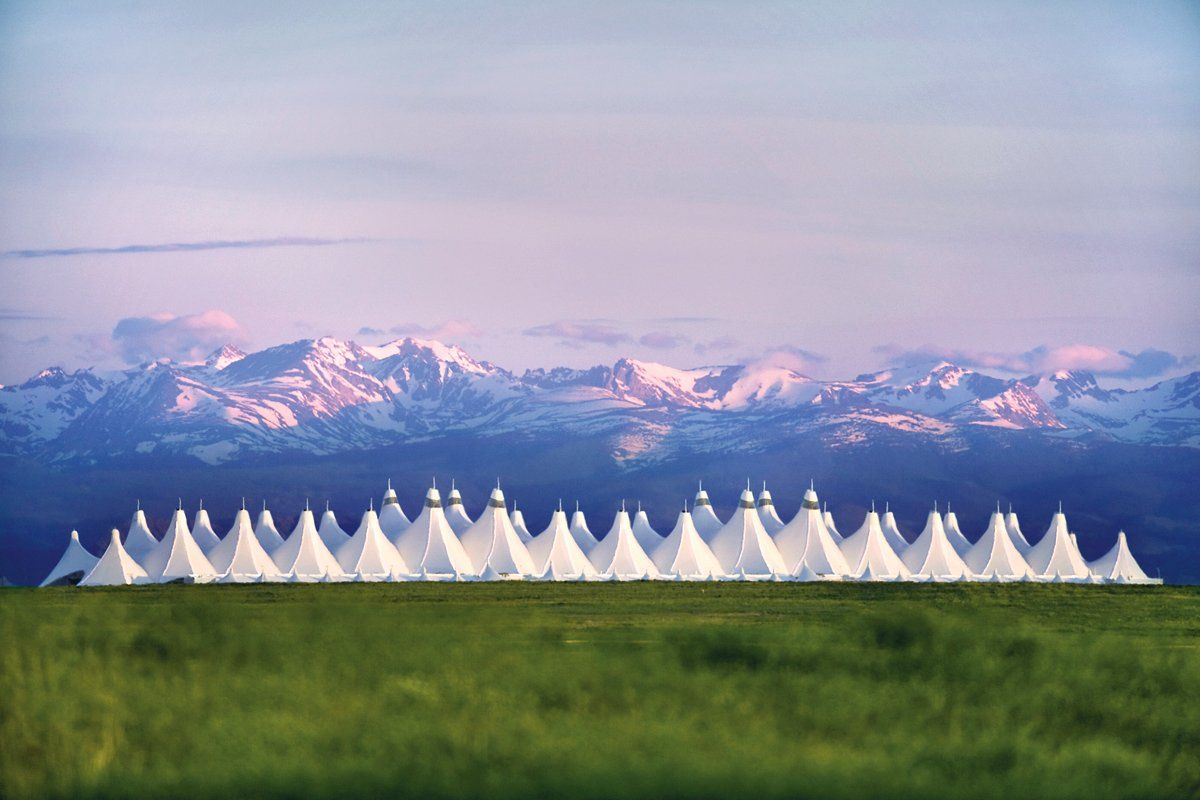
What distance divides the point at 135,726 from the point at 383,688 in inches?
108

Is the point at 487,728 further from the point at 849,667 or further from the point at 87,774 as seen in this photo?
the point at 849,667

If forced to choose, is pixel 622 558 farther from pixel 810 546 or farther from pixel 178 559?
pixel 178 559

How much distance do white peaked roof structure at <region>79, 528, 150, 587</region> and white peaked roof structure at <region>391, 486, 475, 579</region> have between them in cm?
1044

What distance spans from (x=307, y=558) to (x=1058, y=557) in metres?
31.9

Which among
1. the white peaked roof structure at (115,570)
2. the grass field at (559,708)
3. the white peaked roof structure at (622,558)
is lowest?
the grass field at (559,708)

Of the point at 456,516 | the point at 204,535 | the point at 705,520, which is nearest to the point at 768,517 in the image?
the point at 705,520

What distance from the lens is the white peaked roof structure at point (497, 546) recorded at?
72.8m

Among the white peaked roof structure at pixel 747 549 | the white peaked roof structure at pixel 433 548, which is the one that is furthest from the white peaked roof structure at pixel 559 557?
the white peaked roof structure at pixel 747 549

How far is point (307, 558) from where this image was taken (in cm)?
7238

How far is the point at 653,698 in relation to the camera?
22.1 m

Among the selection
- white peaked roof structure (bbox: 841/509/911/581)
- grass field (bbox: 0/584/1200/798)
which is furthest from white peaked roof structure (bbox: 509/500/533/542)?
grass field (bbox: 0/584/1200/798)

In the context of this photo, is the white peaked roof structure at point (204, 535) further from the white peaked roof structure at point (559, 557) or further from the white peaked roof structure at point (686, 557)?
the white peaked roof structure at point (686, 557)

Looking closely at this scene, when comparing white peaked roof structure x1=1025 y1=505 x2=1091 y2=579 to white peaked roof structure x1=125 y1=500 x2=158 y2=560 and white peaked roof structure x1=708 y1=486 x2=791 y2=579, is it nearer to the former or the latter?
white peaked roof structure x1=708 y1=486 x2=791 y2=579

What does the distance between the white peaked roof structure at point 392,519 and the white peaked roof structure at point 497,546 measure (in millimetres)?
6242
